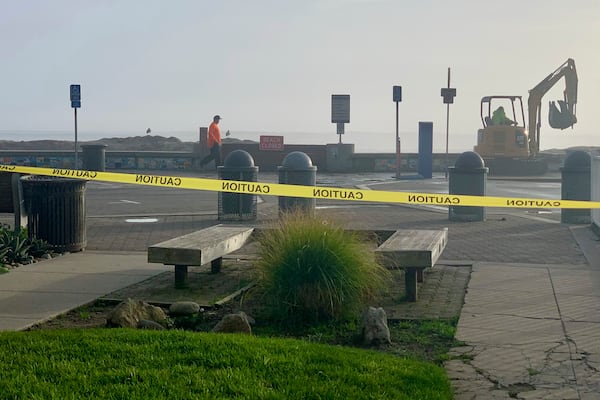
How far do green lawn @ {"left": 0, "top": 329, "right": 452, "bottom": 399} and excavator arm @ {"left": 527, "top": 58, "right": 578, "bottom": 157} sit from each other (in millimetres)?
34455

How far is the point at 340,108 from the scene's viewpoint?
116 ft

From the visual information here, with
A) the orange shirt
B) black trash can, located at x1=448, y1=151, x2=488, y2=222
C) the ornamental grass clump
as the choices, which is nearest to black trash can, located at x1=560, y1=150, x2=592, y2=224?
black trash can, located at x1=448, y1=151, x2=488, y2=222

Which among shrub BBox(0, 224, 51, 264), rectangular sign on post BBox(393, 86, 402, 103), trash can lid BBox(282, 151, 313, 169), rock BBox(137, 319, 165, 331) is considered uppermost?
rectangular sign on post BBox(393, 86, 402, 103)

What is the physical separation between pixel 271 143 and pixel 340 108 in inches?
125

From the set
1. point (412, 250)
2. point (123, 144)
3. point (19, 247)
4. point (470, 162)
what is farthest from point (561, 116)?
point (412, 250)

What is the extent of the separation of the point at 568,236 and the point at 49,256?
7.61 metres

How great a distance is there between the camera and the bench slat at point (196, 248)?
893 centimetres

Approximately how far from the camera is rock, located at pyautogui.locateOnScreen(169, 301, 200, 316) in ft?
26.7

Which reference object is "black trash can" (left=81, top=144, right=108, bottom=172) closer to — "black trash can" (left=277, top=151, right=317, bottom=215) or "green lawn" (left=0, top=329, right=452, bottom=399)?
"black trash can" (left=277, top=151, right=317, bottom=215)

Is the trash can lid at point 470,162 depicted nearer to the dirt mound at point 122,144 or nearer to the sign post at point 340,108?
the sign post at point 340,108

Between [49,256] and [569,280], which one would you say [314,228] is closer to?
[569,280]

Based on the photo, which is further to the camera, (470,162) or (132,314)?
(470,162)

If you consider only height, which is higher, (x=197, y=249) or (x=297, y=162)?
(x=297, y=162)

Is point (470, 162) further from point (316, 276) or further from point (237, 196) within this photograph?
point (316, 276)
